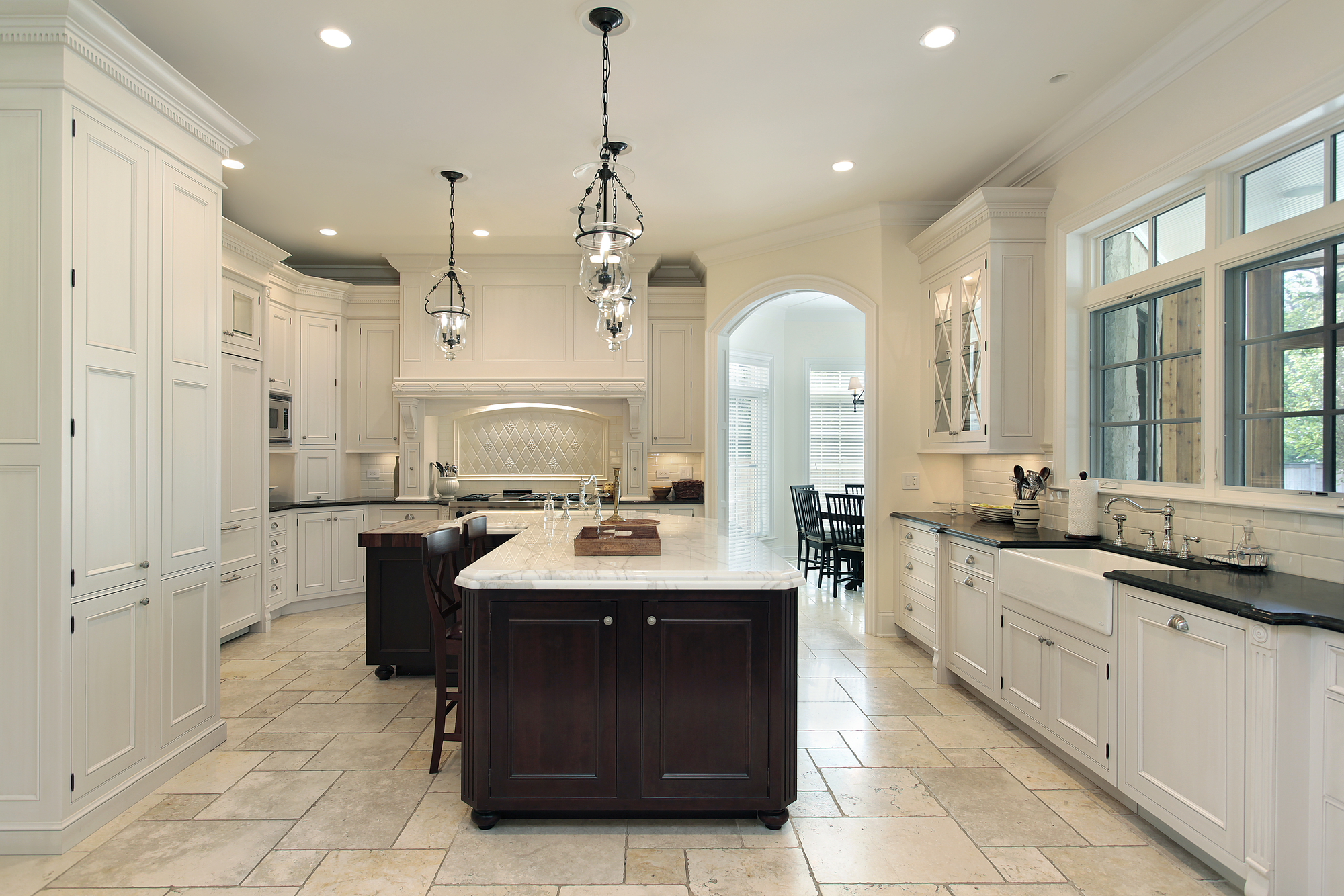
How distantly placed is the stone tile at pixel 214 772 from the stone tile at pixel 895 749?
2723 millimetres

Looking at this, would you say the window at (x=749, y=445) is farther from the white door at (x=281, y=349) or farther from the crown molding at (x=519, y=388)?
the white door at (x=281, y=349)

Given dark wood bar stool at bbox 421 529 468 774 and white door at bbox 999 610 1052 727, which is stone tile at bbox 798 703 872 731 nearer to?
white door at bbox 999 610 1052 727

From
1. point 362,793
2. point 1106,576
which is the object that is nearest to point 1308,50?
point 1106,576

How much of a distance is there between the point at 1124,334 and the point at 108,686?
488 cm

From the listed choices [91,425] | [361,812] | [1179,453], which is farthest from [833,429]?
[91,425]

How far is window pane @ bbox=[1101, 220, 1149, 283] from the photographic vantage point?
3.48 metres

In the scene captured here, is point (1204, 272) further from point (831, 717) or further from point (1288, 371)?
point (831, 717)

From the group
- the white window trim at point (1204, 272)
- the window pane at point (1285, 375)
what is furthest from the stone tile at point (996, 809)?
the window pane at point (1285, 375)

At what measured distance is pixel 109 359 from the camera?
261 cm

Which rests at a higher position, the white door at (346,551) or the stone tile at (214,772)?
the white door at (346,551)

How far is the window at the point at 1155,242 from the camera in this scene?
312 centimetres

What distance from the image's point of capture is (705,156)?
429 centimetres

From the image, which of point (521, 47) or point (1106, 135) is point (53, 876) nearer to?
point (521, 47)

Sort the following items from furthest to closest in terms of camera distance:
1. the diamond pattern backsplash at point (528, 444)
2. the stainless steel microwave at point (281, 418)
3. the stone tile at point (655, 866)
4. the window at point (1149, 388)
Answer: the diamond pattern backsplash at point (528, 444) → the stainless steel microwave at point (281, 418) → the window at point (1149, 388) → the stone tile at point (655, 866)
